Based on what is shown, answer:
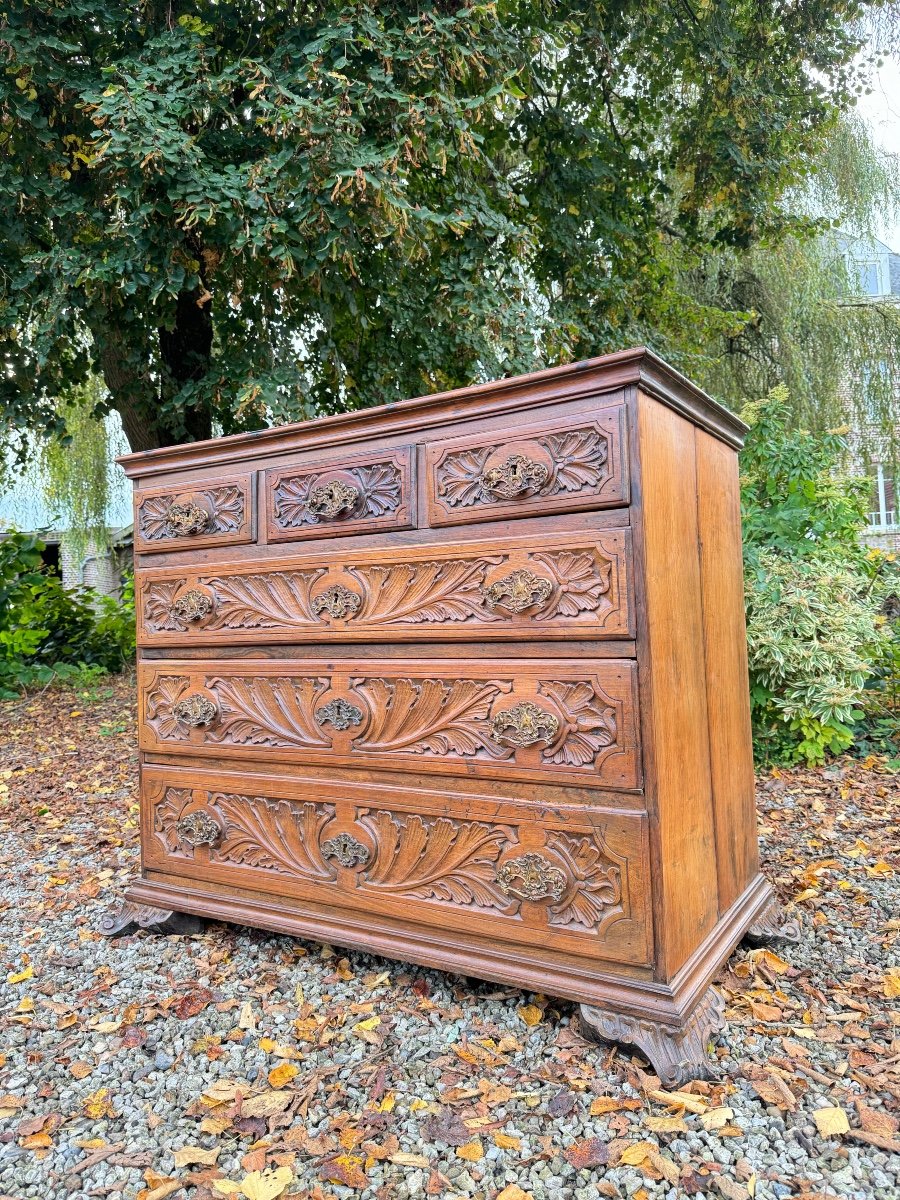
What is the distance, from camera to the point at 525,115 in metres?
5.05

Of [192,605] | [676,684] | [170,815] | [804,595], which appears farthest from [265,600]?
[804,595]

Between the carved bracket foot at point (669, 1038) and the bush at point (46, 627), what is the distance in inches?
239

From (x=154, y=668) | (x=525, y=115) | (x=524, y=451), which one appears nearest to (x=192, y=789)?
(x=154, y=668)

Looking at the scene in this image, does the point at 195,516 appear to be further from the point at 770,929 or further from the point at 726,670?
the point at 770,929

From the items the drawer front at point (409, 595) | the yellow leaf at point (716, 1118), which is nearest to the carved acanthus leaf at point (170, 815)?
the drawer front at point (409, 595)

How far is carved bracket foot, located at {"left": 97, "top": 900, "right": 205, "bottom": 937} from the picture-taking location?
90.7 inches

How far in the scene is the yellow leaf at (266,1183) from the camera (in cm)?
126

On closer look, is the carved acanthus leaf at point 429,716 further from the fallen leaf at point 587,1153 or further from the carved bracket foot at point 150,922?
the carved bracket foot at point 150,922

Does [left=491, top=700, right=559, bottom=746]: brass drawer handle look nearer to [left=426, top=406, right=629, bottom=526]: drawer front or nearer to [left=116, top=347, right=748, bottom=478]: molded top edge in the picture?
[left=426, top=406, right=629, bottom=526]: drawer front

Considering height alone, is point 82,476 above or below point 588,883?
above

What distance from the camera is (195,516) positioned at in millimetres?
2273

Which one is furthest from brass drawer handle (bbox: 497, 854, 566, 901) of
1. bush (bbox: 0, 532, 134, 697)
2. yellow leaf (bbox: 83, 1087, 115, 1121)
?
bush (bbox: 0, 532, 134, 697)

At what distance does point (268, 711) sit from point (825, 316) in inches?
295

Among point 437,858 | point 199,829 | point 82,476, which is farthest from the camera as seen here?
point 82,476
